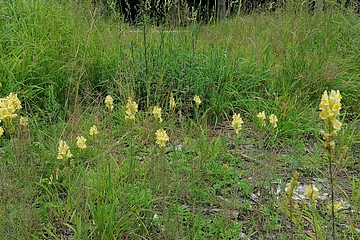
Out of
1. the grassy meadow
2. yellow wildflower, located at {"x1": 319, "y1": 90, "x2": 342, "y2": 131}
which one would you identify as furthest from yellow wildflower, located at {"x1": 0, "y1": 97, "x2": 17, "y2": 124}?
yellow wildflower, located at {"x1": 319, "y1": 90, "x2": 342, "y2": 131}

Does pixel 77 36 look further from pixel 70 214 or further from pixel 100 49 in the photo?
pixel 70 214

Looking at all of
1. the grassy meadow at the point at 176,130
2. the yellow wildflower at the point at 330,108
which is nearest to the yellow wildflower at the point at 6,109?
the grassy meadow at the point at 176,130

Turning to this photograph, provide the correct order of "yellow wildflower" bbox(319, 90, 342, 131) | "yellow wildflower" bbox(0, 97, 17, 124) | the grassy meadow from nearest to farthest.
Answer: "yellow wildflower" bbox(319, 90, 342, 131), "yellow wildflower" bbox(0, 97, 17, 124), the grassy meadow

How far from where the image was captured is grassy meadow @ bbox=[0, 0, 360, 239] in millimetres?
1667

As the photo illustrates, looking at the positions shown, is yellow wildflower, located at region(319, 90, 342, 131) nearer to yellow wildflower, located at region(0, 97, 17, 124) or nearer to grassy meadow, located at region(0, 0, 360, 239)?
grassy meadow, located at region(0, 0, 360, 239)

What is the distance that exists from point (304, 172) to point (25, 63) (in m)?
2.19

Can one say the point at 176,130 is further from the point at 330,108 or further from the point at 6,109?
the point at 330,108

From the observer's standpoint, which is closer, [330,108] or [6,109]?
[330,108]

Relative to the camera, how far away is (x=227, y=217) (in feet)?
5.55

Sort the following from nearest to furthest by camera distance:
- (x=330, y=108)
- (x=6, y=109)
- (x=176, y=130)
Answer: (x=330, y=108) < (x=6, y=109) < (x=176, y=130)

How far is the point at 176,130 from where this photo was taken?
2.62 meters

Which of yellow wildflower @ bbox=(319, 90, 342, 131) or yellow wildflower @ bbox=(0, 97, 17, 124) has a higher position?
→ yellow wildflower @ bbox=(319, 90, 342, 131)

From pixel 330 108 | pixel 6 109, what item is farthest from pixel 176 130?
pixel 330 108

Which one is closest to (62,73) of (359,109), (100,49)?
(100,49)
